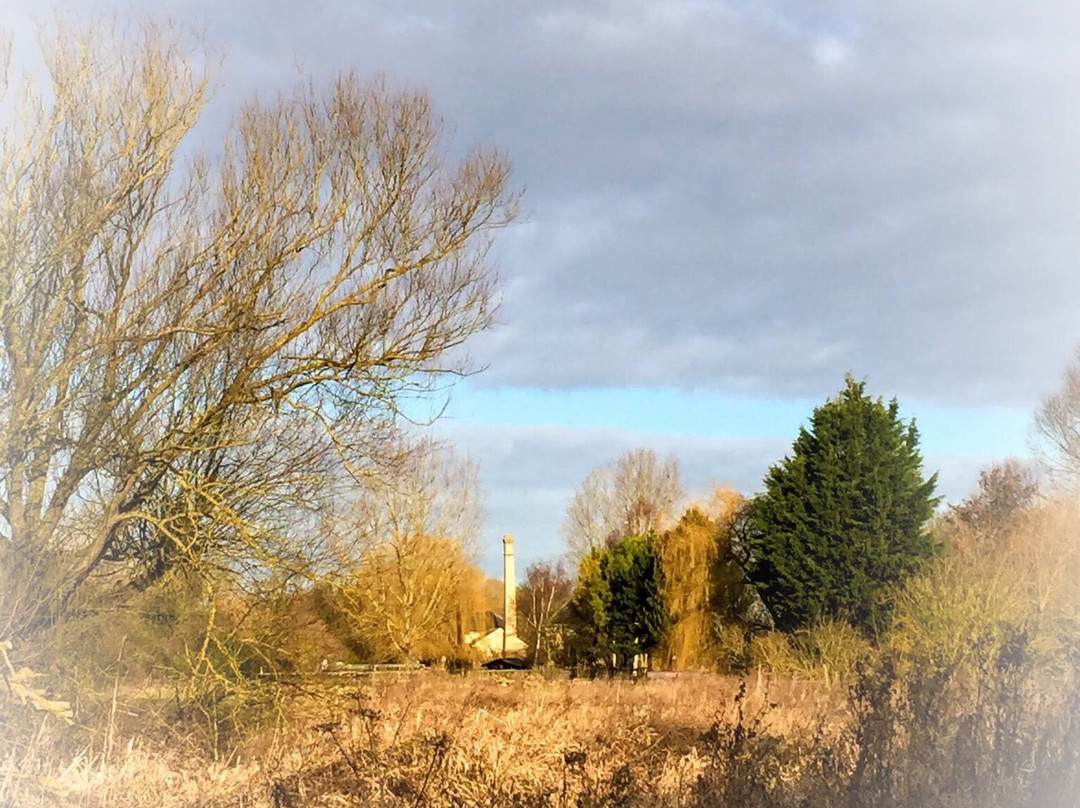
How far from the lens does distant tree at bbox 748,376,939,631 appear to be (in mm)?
23953

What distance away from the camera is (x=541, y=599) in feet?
122

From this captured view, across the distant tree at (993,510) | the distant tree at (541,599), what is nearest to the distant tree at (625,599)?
the distant tree at (541,599)

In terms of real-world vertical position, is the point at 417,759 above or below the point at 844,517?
below

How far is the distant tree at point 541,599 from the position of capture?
3241 centimetres

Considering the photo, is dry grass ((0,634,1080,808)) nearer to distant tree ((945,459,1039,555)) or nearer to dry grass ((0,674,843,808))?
dry grass ((0,674,843,808))

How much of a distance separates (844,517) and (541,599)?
1495 cm

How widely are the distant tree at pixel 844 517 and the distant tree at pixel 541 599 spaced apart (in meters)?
7.36

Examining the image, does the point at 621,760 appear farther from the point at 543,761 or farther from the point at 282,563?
the point at 282,563

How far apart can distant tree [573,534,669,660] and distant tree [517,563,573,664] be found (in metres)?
1.30

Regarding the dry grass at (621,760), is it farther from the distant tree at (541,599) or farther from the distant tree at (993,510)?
the distant tree at (541,599)

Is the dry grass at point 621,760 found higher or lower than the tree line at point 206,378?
lower

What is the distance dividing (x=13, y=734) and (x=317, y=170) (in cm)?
626

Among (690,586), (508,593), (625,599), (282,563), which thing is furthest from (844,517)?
(282,563)

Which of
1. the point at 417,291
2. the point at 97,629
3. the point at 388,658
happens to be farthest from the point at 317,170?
the point at 388,658
